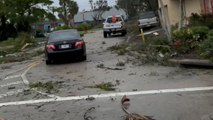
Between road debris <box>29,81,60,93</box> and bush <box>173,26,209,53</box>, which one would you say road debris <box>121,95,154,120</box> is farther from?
bush <box>173,26,209,53</box>

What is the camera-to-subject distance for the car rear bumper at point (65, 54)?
21.9 meters

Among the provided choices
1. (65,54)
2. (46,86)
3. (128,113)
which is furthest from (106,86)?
(65,54)

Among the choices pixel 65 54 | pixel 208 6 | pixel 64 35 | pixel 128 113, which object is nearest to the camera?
pixel 128 113

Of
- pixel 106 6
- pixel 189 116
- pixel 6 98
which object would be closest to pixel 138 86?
pixel 6 98

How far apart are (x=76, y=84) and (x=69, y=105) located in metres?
3.53

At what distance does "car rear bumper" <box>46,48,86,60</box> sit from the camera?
21.9 m

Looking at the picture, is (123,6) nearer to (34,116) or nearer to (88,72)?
(88,72)

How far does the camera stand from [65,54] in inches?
861

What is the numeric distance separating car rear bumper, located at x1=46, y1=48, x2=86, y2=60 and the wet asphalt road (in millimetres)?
1978

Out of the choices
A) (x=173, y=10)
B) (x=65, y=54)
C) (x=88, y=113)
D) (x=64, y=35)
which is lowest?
(x=173, y=10)

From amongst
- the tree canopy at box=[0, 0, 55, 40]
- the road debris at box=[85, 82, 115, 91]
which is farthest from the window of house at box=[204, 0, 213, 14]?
the tree canopy at box=[0, 0, 55, 40]

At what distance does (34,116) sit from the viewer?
33.3ft

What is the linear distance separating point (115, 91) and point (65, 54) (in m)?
9.57

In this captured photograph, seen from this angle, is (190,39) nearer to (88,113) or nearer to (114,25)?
(88,113)
